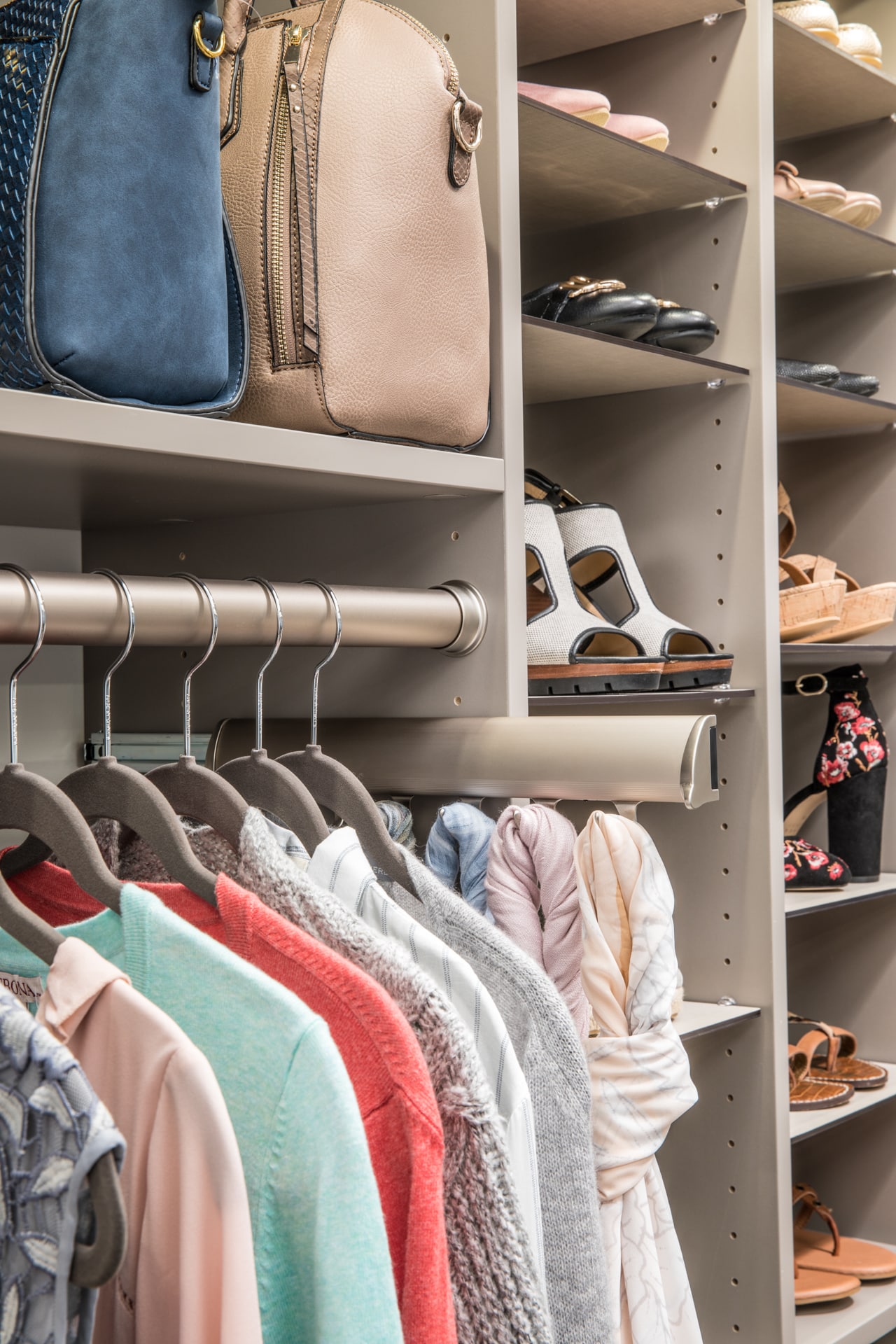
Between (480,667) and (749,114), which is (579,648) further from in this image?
(749,114)

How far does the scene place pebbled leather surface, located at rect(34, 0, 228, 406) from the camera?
2.54 ft

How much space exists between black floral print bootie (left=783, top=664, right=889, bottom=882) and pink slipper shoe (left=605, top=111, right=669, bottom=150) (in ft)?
2.78

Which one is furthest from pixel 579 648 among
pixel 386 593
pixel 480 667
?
pixel 386 593

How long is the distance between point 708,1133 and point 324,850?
38.3 inches

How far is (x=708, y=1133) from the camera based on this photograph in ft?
5.10

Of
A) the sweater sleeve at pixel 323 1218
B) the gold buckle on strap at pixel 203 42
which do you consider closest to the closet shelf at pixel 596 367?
the gold buckle on strap at pixel 203 42

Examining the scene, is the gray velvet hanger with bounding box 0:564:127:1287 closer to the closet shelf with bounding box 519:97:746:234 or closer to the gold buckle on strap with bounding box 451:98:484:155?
the gold buckle on strap with bounding box 451:98:484:155

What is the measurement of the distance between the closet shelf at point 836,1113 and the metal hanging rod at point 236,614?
0.89 metres

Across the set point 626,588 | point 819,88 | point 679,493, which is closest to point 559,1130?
point 626,588

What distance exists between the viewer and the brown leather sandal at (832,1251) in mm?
1874

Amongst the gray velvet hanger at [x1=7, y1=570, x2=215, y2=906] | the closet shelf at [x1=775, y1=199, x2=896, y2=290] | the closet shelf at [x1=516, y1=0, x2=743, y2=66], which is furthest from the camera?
the closet shelf at [x1=775, y1=199, x2=896, y2=290]

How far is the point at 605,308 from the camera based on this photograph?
1363 millimetres

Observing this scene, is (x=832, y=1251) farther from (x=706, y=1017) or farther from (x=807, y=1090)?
(x=706, y=1017)

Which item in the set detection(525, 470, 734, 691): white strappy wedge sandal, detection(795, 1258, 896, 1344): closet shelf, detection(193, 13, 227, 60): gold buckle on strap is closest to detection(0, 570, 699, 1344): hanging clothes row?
detection(193, 13, 227, 60): gold buckle on strap
